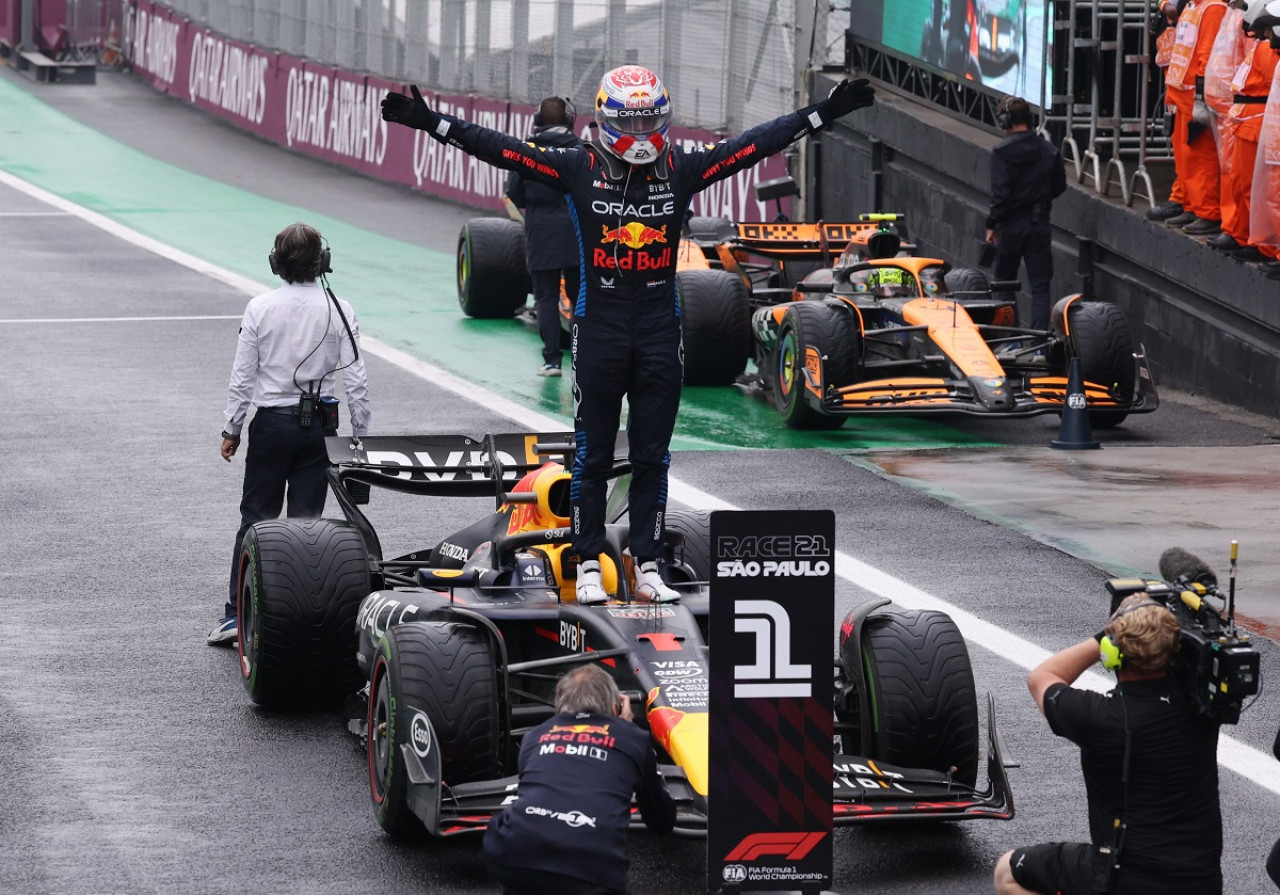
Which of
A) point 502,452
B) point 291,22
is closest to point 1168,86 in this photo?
point 502,452

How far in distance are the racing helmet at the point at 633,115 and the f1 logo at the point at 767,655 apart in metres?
2.39

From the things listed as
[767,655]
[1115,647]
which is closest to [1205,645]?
[1115,647]

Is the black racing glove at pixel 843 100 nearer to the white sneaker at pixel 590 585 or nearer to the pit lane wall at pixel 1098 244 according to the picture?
the white sneaker at pixel 590 585

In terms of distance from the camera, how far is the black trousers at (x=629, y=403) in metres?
8.41

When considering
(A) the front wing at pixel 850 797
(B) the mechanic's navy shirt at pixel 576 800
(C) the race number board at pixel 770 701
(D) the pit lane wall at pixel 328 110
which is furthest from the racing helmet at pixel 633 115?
(D) the pit lane wall at pixel 328 110

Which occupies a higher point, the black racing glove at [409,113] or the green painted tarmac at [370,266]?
the black racing glove at [409,113]

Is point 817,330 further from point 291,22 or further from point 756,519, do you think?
point 291,22

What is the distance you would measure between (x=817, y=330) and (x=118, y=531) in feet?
17.3

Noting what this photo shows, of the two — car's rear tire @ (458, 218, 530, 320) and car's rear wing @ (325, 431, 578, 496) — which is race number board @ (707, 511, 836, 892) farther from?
car's rear tire @ (458, 218, 530, 320)

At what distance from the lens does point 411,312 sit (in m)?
21.3

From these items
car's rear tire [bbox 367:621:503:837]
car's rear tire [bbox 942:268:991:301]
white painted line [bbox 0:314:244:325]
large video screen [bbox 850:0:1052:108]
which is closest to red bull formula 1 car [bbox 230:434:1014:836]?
car's rear tire [bbox 367:621:503:837]

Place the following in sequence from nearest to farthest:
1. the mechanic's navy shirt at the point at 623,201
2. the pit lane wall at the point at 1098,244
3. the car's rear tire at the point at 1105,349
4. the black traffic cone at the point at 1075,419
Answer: the mechanic's navy shirt at the point at 623,201 < the black traffic cone at the point at 1075,419 < the car's rear tire at the point at 1105,349 < the pit lane wall at the point at 1098,244

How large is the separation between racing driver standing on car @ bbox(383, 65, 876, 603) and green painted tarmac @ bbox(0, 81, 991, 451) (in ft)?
22.5

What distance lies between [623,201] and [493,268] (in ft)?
39.3
